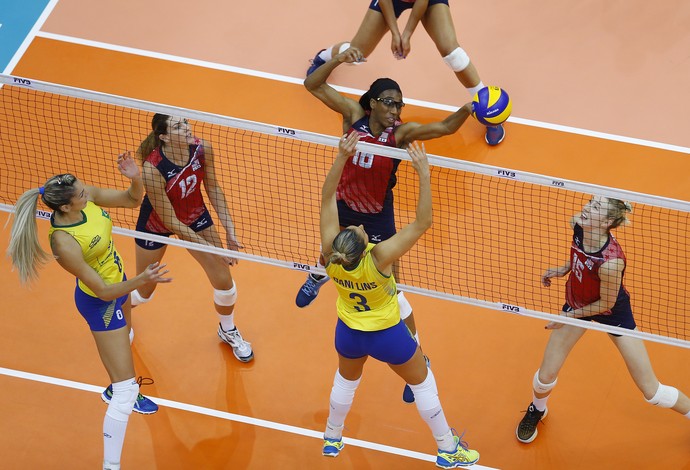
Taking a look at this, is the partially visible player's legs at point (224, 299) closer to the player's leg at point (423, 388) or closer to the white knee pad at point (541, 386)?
the player's leg at point (423, 388)

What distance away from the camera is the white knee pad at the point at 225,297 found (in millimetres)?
8680

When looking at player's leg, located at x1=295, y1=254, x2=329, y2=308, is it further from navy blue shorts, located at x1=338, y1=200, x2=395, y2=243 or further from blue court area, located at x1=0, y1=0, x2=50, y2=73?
blue court area, located at x1=0, y1=0, x2=50, y2=73

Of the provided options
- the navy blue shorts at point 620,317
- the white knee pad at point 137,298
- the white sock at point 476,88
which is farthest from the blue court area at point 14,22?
the navy blue shorts at point 620,317

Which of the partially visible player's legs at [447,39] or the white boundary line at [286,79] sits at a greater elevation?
the partially visible player's legs at [447,39]

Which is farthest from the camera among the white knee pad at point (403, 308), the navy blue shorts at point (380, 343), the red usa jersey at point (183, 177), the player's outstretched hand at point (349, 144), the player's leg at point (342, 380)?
the white knee pad at point (403, 308)

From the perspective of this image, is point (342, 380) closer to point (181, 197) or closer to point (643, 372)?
point (181, 197)

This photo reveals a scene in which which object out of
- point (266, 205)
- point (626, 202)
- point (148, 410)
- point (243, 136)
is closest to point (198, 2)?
point (243, 136)

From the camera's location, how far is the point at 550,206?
34.0ft

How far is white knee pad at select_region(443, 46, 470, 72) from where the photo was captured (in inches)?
407

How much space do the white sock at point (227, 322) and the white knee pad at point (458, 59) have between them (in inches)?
150

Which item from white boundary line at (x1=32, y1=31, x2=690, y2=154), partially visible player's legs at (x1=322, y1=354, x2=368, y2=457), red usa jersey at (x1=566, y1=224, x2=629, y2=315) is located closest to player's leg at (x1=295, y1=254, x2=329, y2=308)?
partially visible player's legs at (x1=322, y1=354, x2=368, y2=457)

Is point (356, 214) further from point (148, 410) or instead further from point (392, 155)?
point (148, 410)

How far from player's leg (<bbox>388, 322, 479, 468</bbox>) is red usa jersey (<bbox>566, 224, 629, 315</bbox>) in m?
1.43

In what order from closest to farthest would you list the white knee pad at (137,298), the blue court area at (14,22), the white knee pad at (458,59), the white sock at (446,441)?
the white sock at (446,441)
the white knee pad at (137,298)
the white knee pad at (458,59)
the blue court area at (14,22)
